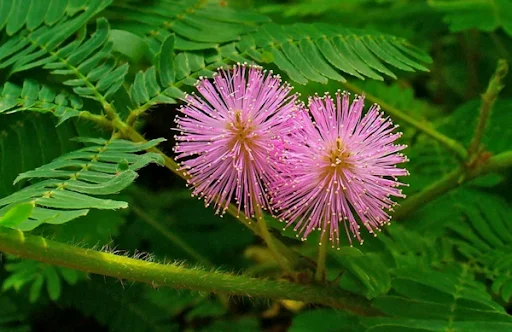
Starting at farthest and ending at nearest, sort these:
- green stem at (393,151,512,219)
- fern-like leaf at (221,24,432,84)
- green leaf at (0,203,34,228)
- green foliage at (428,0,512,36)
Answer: green foliage at (428,0,512,36) → green stem at (393,151,512,219) → fern-like leaf at (221,24,432,84) → green leaf at (0,203,34,228)

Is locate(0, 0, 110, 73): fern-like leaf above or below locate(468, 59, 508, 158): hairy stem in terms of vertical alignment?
below

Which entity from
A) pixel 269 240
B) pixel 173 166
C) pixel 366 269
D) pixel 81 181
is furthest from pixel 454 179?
pixel 81 181

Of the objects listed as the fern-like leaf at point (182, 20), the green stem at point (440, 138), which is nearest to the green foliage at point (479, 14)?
the green stem at point (440, 138)

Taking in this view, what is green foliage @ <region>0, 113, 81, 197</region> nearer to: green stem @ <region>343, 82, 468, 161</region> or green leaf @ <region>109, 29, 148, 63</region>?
green leaf @ <region>109, 29, 148, 63</region>

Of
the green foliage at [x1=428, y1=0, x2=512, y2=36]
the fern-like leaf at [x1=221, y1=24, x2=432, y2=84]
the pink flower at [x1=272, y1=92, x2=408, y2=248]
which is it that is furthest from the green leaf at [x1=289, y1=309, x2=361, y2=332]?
the green foliage at [x1=428, y1=0, x2=512, y2=36]

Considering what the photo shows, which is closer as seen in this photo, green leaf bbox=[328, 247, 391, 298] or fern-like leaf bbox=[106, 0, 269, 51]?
green leaf bbox=[328, 247, 391, 298]

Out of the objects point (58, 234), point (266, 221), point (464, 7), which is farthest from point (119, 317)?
point (464, 7)
